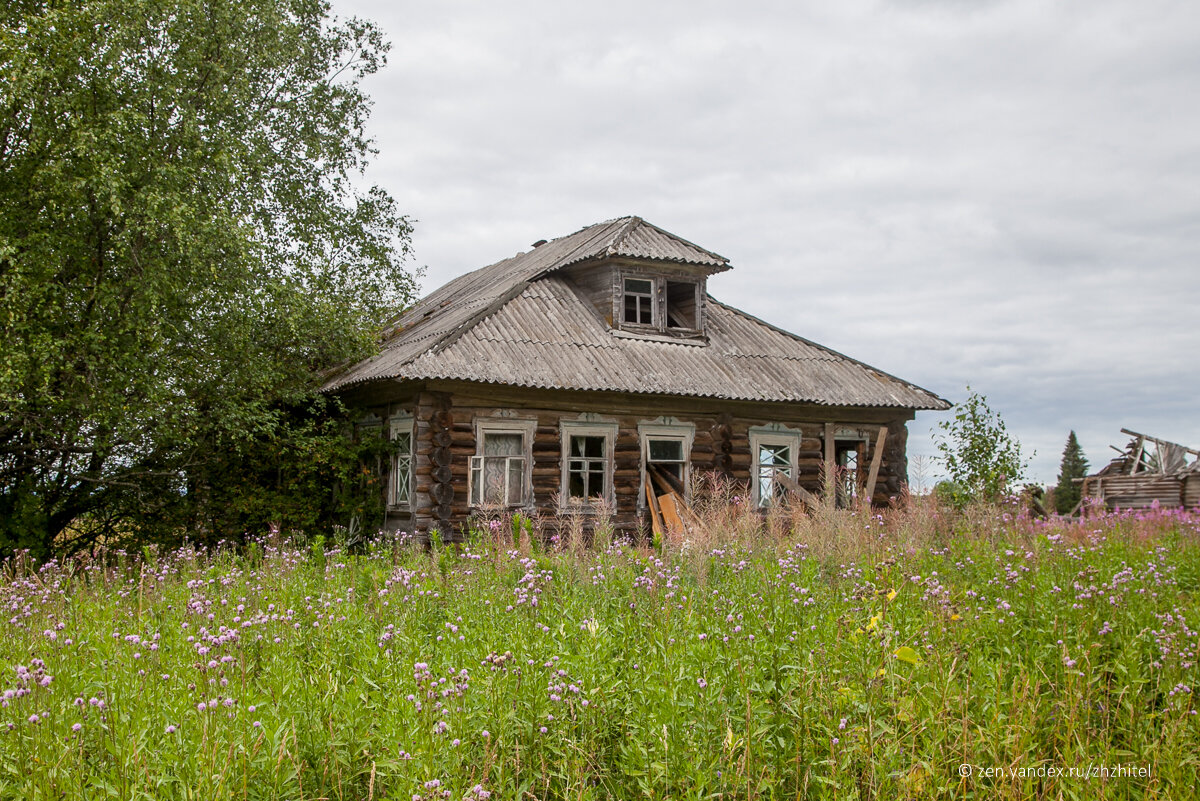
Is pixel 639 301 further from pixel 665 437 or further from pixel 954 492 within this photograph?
pixel 954 492

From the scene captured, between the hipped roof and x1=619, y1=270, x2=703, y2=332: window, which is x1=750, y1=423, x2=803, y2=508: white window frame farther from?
x1=619, y1=270, x2=703, y2=332: window

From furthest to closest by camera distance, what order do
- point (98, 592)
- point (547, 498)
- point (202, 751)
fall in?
point (547, 498), point (98, 592), point (202, 751)

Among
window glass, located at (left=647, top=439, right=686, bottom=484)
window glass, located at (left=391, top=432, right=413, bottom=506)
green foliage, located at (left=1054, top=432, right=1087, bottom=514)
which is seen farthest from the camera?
green foliage, located at (left=1054, top=432, right=1087, bottom=514)

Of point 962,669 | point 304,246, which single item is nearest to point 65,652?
point 962,669

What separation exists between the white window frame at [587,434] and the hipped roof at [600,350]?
0.93 m

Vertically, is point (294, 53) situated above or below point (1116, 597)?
above

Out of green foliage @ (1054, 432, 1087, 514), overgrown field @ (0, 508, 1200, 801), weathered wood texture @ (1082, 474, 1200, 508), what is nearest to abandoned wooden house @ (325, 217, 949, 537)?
overgrown field @ (0, 508, 1200, 801)

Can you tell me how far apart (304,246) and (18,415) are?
266 inches

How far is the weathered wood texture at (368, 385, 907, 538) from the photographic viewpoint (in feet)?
48.0

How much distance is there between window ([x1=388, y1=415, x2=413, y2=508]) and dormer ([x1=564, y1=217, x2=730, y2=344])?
4428 mm

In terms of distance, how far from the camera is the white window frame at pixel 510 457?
1499cm

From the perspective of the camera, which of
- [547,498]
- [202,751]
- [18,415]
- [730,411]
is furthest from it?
[730,411]

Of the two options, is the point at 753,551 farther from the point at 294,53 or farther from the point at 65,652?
the point at 294,53

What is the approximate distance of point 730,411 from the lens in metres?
17.4
